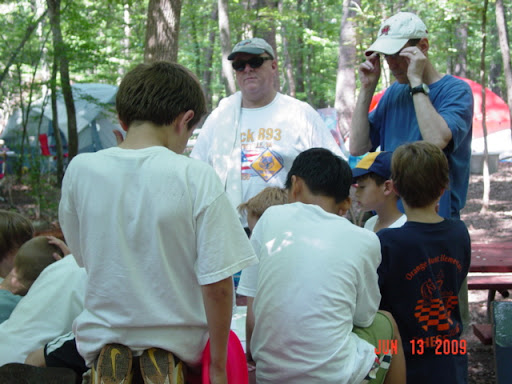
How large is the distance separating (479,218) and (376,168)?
6992mm

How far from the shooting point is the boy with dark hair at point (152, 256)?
1771 millimetres

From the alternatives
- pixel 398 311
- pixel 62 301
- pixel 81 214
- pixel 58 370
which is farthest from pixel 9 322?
pixel 398 311

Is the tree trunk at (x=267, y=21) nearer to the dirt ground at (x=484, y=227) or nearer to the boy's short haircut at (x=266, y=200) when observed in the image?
the dirt ground at (x=484, y=227)

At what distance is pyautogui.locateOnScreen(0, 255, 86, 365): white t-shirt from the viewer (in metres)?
2.46

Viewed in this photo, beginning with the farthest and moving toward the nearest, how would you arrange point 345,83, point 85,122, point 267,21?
point 85,122 < point 345,83 < point 267,21

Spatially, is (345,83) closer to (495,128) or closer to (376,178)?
→ (495,128)

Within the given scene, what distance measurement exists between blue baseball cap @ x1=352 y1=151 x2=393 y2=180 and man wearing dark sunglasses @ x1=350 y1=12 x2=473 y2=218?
226mm

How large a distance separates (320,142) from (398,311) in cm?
153

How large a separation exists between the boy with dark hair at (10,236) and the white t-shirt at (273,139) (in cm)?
127

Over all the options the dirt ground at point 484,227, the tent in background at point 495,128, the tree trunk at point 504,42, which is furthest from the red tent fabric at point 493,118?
the tree trunk at point 504,42

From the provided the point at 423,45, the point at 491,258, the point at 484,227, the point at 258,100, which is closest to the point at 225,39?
the point at 484,227

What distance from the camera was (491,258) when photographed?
4328 mm

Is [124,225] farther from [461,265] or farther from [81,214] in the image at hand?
[461,265]
